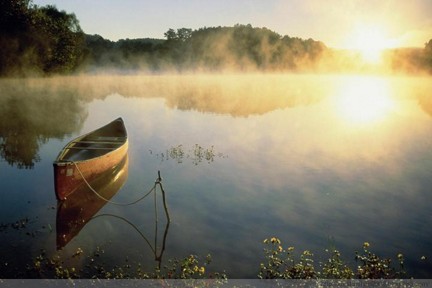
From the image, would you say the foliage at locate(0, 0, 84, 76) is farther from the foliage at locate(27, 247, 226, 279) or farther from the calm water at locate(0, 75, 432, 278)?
the foliage at locate(27, 247, 226, 279)

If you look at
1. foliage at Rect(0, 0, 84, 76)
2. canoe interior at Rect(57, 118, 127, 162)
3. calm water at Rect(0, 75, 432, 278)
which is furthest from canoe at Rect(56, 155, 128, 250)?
foliage at Rect(0, 0, 84, 76)

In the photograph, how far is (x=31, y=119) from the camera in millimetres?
35469

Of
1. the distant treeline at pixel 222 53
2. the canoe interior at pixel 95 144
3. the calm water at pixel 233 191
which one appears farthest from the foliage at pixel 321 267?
the distant treeline at pixel 222 53

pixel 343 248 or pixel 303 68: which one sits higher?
pixel 303 68

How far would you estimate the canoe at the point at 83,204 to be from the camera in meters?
13.5

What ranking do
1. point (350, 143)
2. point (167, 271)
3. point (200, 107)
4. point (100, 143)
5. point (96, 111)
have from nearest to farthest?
point (167, 271)
point (100, 143)
point (350, 143)
point (96, 111)
point (200, 107)

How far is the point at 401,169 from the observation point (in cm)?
2245

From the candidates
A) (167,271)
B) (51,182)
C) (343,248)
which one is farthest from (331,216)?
(51,182)

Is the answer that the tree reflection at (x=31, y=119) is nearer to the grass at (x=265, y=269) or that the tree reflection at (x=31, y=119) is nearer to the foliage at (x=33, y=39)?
the foliage at (x=33, y=39)

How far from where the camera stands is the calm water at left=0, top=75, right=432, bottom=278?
41.1 feet

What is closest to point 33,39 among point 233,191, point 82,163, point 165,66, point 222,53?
point 82,163

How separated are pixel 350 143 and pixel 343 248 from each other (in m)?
19.2

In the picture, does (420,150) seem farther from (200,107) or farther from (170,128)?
(200,107)

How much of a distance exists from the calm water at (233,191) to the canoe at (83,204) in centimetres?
30
